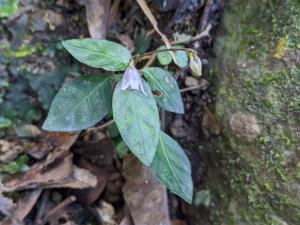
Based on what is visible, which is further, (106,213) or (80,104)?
(106,213)

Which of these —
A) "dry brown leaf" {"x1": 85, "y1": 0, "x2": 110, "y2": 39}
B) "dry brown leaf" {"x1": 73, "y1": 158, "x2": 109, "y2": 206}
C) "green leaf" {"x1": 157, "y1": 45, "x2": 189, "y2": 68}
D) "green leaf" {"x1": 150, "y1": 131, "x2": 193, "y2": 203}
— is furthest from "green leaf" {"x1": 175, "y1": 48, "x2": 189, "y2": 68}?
"dry brown leaf" {"x1": 73, "y1": 158, "x2": 109, "y2": 206}

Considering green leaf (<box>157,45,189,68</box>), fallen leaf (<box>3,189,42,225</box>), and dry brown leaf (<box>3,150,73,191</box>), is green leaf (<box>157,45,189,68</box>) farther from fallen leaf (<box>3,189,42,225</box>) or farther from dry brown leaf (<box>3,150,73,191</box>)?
fallen leaf (<box>3,189,42,225</box>)

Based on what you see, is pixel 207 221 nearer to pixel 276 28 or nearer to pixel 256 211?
pixel 256 211

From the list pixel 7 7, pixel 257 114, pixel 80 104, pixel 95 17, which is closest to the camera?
pixel 80 104

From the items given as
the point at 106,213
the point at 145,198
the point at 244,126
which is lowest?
the point at 106,213

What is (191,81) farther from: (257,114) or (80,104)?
(80,104)

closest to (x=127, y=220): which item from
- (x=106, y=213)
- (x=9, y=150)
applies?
(x=106, y=213)

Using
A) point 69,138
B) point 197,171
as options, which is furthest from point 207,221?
point 69,138
